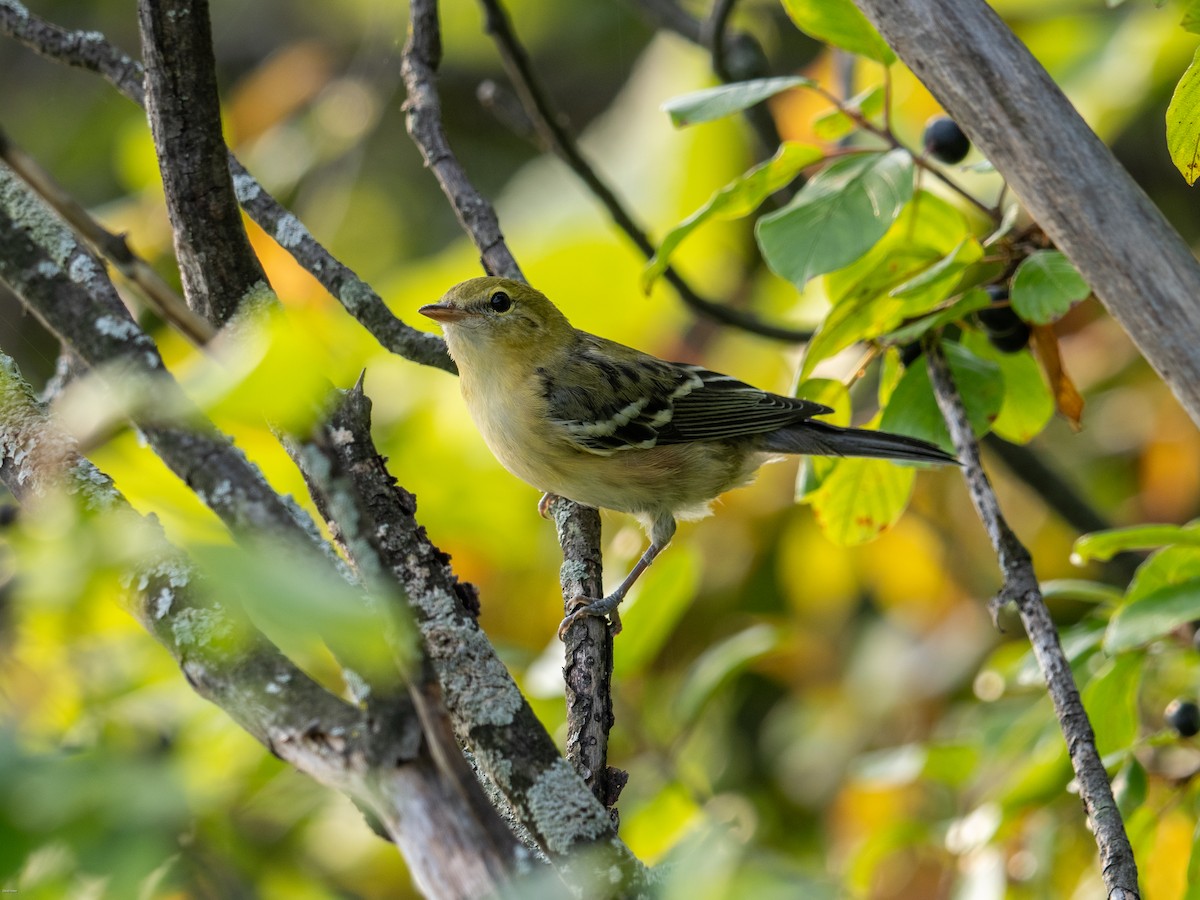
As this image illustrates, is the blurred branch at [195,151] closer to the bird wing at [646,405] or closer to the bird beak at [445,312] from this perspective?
the bird beak at [445,312]

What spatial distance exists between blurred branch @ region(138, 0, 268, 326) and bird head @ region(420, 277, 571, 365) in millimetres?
1968

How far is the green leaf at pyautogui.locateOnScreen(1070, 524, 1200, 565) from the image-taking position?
244cm

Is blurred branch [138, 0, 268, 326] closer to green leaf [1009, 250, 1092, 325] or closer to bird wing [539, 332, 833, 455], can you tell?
green leaf [1009, 250, 1092, 325]

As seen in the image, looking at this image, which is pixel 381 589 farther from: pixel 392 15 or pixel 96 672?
pixel 392 15

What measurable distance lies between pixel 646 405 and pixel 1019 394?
1556 mm

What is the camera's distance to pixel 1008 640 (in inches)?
224

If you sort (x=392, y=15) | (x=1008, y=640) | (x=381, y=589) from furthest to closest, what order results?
(x=392, y=15), (x=1008, y=640), (x=381, y=589)

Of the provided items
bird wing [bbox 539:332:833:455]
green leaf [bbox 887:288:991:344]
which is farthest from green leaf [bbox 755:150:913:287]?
bird wing [bbox 539:332:833:455]

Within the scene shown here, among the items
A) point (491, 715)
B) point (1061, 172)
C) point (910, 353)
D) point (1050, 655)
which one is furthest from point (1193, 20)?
point (491, 715)

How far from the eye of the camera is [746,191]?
2652 mm

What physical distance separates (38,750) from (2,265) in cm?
58

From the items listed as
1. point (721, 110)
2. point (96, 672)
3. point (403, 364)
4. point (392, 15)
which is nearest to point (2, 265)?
point (96, 672)

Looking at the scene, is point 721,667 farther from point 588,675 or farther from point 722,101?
point 722,101

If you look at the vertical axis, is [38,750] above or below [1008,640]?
below
